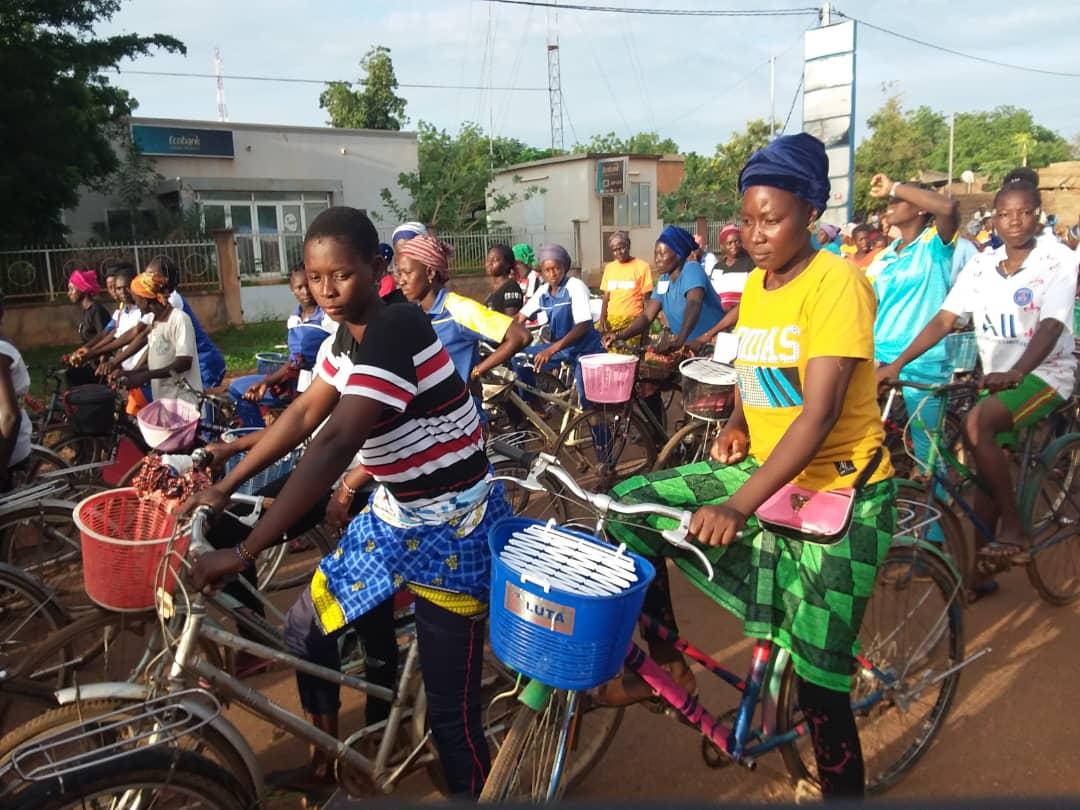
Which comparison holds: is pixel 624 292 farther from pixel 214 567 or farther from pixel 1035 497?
pixel 214 567

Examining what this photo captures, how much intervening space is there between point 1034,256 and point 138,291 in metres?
5.19

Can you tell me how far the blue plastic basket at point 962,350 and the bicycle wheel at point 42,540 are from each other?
14.3ft

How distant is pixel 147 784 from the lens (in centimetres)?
177

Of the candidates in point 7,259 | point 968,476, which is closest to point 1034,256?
point 968,476

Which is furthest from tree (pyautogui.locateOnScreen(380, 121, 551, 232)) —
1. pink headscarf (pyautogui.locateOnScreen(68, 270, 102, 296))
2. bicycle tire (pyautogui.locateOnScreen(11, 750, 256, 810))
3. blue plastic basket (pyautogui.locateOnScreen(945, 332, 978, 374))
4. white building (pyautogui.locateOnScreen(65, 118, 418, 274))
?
bicycle tire (pyautogui.locateOnScreen(11, 750, 256, 810))

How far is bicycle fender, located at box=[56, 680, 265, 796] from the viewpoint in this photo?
1.93 metres

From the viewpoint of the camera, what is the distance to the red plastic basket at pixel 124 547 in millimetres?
2129

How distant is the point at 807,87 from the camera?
13734 millimetres

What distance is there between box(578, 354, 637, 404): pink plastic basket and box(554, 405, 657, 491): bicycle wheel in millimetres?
212

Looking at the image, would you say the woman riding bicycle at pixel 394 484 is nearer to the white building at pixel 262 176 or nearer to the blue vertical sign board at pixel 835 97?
the blue vertical sign board at pixel 835 97

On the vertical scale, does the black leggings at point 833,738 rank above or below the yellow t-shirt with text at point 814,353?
below

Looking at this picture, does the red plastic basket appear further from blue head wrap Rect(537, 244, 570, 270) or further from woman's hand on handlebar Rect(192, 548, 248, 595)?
blue head wrap Rect(537, 244, 570, 270)

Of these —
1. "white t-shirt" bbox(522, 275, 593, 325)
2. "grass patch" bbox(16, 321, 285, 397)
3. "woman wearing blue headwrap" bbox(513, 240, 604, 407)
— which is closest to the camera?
"woman wearing blue headwrap" bbox(513, 240, 604, 407)

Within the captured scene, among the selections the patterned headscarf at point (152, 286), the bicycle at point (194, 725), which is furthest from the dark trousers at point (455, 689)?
the patterned headscarf at point (152, 286)
